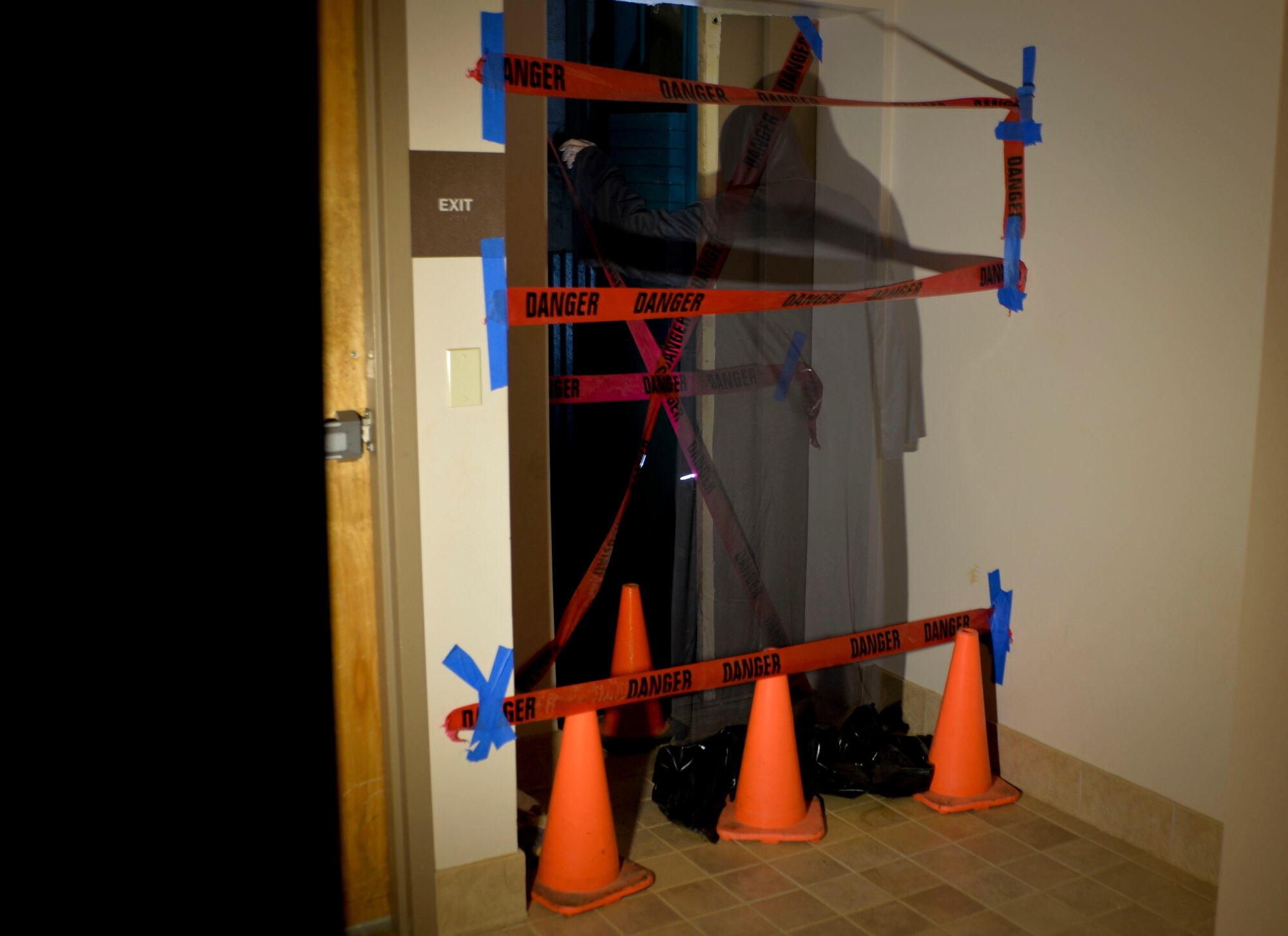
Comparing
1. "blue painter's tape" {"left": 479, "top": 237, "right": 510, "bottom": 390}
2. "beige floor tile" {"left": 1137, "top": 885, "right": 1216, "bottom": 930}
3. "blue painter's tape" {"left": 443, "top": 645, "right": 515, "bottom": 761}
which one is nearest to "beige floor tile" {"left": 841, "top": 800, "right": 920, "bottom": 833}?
"beige floor tile" {"left": 1137, "top": 885, "right": 1216, "bottom": 930}

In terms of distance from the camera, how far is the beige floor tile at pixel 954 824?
321 centimetres

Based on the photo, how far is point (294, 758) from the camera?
9.49ft

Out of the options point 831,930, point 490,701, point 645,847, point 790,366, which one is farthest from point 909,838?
point 790,366

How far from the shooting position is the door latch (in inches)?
98.0

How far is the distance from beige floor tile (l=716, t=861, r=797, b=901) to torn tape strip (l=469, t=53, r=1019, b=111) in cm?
207

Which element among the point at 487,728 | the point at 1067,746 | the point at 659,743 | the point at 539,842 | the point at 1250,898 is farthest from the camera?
the point at 659,743

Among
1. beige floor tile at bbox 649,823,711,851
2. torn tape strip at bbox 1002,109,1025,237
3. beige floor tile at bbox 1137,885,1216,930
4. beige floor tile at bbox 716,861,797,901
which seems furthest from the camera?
torn tape strip at bbox 1002,109,1025,237

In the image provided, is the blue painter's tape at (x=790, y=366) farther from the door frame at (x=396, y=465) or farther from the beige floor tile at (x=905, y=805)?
the door frame at (x=396, y=465)

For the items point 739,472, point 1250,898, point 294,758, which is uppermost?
point 739,472

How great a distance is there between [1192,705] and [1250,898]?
1882 millimetres

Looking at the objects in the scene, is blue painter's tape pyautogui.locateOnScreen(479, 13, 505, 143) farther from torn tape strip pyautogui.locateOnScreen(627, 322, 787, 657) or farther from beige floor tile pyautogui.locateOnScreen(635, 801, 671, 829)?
beige floor tile pyautogui.locateOnScreen(635, 801, 671, 829)

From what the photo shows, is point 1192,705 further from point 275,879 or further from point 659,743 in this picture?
point 275,879

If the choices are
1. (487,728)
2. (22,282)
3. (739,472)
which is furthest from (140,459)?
(739,472)

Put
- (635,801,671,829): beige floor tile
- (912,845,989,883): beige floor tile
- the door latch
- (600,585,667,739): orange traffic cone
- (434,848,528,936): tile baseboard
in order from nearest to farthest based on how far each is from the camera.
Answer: the door latch < (434,848,528,936): tile baseboard < (912,845,989,883): beige floor tile < (635,801,671,829): beige floor tile < (600,585,667,739): orange traffic cone
